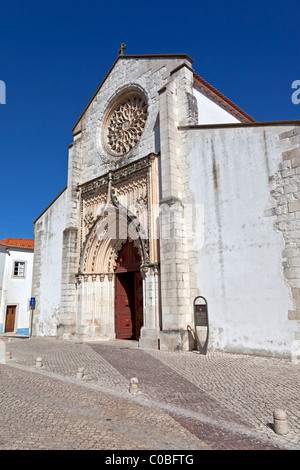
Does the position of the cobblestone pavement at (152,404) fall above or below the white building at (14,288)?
below

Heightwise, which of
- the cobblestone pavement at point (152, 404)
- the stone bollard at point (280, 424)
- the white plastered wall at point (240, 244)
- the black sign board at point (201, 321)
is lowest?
the cobblestone pavement at point (152, 404)

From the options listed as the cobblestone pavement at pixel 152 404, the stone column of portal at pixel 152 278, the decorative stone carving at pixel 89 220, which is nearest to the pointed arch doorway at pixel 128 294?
the decorative stone carving at pixel 89 220

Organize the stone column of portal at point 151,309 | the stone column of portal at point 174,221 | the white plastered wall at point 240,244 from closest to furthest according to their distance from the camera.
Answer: the white plastered wall at point 240,244 → the stone column of portal at point 174,221 → the stone column of portal at point 151,309

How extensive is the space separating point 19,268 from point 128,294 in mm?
15376

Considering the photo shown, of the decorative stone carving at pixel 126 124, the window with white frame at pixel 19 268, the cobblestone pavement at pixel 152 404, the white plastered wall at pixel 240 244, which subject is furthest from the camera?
the window with white frame at pixel 19 268

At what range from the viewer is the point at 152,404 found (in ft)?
15.3

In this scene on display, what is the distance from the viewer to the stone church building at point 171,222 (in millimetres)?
8680

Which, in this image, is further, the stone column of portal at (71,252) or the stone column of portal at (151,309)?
the stone column of portal at (71,252)

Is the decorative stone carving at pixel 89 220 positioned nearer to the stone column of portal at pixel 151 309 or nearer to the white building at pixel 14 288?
the stone column of portal at pixel 151 309

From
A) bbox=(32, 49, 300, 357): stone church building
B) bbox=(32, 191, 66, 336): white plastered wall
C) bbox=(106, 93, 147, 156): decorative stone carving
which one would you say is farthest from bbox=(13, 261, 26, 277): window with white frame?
bbox=(106, 93, 147, 156): decorative stone carving

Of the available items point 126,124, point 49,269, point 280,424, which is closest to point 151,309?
point 280,424

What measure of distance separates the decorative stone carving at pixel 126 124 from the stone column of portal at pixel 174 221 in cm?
218

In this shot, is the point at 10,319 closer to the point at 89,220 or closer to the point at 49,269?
the point at 49,269
